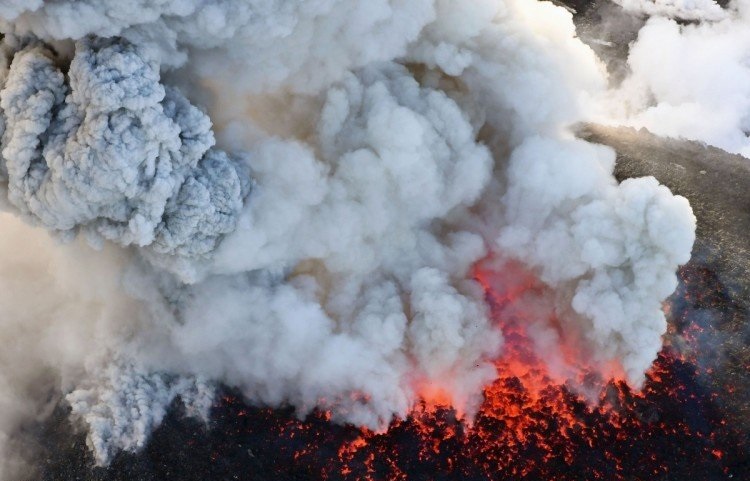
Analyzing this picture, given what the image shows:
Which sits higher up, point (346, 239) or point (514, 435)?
point (346, 239)

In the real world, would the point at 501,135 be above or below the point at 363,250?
above

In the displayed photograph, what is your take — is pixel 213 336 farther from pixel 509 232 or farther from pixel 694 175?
pixel 694 175

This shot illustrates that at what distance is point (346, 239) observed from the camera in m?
18.2

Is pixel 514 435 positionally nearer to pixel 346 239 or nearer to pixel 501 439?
pixel 501 439

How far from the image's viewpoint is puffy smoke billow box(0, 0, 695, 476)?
16.0 meters

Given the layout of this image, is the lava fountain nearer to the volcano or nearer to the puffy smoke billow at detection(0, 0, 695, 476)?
the volcano

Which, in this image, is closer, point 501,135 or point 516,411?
point 516,411

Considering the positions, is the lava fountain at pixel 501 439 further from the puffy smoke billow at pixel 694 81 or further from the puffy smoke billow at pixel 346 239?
the puffy smoke billow at pixel 694 81

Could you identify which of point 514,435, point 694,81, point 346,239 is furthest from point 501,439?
point 694,81

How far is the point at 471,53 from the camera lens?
19078 mm

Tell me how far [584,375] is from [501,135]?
737 cm

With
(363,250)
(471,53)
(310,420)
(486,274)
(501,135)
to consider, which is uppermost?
(471,53)

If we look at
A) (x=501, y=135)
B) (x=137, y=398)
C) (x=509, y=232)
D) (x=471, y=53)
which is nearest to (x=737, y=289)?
(x=509, y=232)

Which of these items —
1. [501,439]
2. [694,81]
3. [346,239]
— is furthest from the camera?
[694,81]
